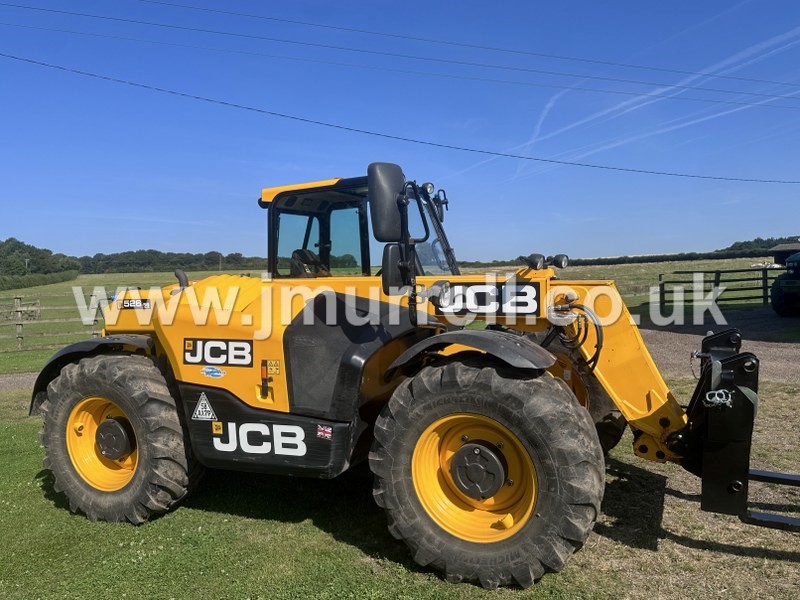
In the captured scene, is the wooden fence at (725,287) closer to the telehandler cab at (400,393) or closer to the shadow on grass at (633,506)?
the shadow on grass at (633,506)

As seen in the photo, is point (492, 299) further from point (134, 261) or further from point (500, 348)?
point (134, 261)

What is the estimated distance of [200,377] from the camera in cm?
458

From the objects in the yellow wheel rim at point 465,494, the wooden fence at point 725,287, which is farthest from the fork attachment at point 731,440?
the wooden fence at point 725,287

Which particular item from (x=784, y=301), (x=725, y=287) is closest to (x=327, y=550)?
(x=784, y=301)

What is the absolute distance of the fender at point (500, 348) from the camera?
3633mm

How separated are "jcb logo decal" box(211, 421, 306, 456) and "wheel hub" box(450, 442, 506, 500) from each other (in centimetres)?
111

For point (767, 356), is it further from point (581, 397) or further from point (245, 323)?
point (245, 323)

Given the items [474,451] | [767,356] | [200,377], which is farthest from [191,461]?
[767,356]

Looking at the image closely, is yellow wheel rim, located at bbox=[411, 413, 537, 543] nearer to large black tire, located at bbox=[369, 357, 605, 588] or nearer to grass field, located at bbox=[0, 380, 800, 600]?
large black tire, located at bbox=[369, 357, 605, 588]

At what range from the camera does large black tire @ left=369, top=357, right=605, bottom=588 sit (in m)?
3.48

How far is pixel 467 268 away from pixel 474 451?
2451mm

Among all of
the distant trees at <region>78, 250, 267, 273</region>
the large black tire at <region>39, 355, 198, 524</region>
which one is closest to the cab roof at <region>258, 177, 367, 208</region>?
the large black tire at <region>39, 355, 198, 524</region>

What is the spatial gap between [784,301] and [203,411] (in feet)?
61.8

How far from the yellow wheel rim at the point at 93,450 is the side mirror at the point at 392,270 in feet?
8.47
